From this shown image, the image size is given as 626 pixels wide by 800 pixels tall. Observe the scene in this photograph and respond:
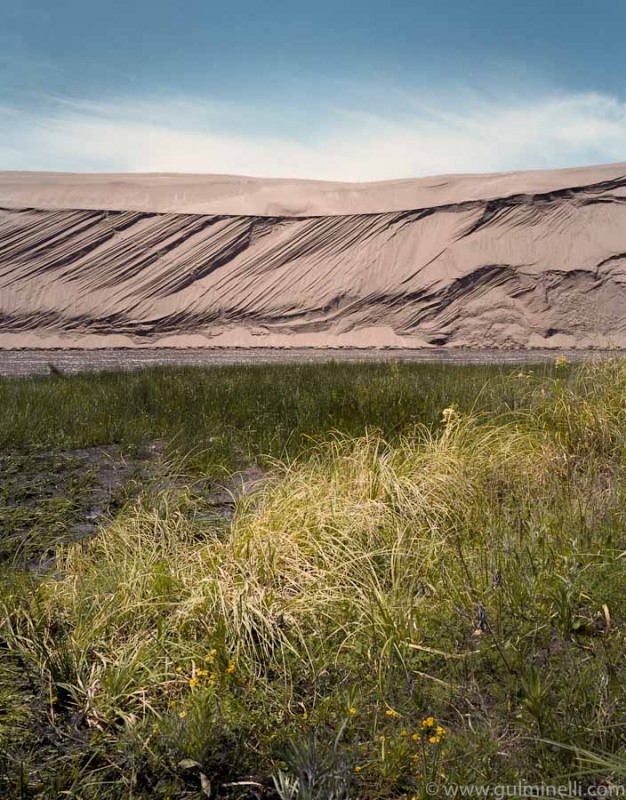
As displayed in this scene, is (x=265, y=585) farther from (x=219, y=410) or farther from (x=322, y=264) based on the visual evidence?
(x=322, y=264)

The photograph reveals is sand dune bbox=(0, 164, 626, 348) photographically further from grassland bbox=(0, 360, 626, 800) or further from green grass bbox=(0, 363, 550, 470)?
grassland bbox=(0, 360, 626, 800)

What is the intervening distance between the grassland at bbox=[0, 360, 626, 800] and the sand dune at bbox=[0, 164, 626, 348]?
24854mm

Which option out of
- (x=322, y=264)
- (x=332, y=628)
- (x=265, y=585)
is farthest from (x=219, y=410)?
(x=322, y=264)

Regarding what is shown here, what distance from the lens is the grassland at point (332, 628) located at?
240 centimetres

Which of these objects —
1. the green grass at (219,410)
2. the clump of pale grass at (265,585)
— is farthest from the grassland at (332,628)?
the green grass at (219,410)

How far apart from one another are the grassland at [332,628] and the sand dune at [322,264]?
24854mm

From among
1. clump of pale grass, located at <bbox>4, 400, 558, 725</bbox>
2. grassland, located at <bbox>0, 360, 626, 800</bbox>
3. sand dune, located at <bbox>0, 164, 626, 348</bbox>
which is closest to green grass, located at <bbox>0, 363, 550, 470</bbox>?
grassland, located at <bbox>0, 360, 626, 800</bbox>

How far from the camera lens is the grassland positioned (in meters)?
2.40

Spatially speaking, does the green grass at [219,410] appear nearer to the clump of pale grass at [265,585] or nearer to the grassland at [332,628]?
the grassland at [332,628]

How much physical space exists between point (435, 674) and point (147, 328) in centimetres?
2874

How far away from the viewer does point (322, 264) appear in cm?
3306

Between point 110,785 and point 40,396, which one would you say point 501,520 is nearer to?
point 110,785

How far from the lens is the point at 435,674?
9.68 feet

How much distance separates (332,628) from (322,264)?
3056 centimetres
